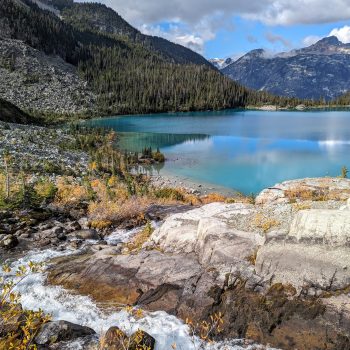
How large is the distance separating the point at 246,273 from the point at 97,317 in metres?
4.52

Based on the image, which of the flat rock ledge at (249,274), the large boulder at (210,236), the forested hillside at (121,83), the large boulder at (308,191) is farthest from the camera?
the forested hillside at (121,83)

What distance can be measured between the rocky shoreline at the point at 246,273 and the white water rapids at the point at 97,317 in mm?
328

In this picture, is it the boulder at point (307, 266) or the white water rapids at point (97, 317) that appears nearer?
the white water rapids at point (97, 317)

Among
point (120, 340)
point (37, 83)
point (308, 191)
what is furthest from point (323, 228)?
point (37, 83)

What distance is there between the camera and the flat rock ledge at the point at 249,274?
9406 millimetres

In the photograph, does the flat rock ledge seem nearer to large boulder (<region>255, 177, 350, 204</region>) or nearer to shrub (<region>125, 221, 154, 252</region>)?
shrub (<region>125, 221, 154, 252</region>)

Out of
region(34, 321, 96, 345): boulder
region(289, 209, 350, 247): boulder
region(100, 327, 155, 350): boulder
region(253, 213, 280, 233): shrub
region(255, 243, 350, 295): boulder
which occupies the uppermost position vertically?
region(289, 209, 350, 247): boulder

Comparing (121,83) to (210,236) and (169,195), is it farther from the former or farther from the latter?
(210,236)

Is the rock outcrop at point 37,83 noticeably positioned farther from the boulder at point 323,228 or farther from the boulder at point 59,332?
the boulder at point 323,228

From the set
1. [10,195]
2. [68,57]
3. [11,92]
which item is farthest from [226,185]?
[68,57]

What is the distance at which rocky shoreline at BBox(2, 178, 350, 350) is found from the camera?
30.9ft

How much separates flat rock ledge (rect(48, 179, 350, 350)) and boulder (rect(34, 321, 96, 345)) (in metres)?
1.89

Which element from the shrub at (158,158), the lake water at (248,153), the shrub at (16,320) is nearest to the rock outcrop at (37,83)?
the lake water at (248,153)

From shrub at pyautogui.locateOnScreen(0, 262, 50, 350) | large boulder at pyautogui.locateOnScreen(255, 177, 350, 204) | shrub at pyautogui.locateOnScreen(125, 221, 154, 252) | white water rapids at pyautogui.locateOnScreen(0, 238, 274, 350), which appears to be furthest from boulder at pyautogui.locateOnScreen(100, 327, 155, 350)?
large boulder at pyautogui.locateOnScreen(255, 177, 350, 204)
